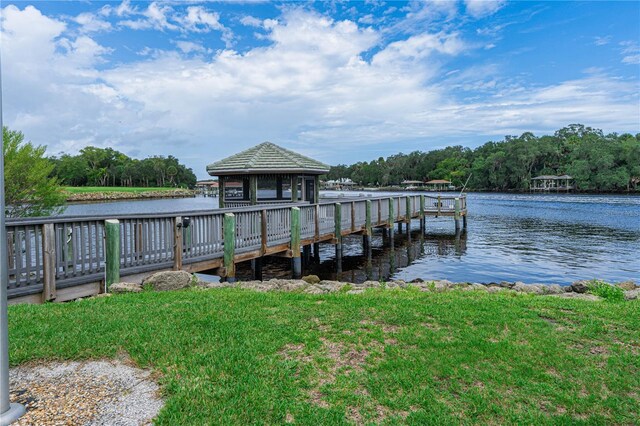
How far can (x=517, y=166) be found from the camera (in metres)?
92.2

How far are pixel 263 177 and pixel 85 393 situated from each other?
12.8 metres

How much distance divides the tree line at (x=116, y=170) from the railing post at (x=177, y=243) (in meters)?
90.0

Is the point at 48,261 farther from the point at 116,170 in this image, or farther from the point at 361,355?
the point at 116,170

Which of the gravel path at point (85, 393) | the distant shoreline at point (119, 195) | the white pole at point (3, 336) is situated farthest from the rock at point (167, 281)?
the distant shoreline at point (119, 195)

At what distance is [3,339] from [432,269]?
1495cm

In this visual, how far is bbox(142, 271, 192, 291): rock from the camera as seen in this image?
732 cm

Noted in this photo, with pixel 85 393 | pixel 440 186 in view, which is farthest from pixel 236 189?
pixel 440 186

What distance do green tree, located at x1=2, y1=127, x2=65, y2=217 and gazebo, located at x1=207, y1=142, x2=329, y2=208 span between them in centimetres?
660

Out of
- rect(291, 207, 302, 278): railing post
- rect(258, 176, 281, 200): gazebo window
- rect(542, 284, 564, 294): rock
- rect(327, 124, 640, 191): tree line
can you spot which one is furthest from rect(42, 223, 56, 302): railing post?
rect(327, 124, 640, 191): tree line

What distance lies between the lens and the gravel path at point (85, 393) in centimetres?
315

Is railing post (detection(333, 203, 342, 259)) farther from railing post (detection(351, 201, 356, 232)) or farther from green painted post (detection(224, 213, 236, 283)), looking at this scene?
green painted post (detection(224, 213, 236, 283))

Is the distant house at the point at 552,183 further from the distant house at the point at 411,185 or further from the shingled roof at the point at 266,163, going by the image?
the shingled roof at the point at 266,163

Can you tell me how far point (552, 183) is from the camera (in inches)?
3420

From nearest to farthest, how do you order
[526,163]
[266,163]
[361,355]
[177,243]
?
[361,355], [177,243], [266,163], [526,163]
